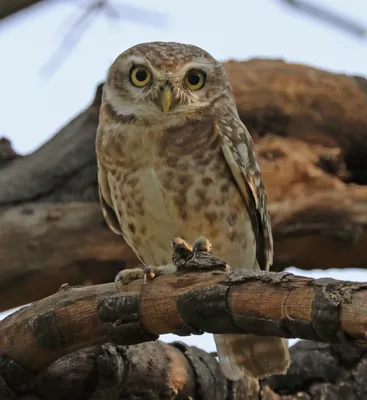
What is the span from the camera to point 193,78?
434 centimetres

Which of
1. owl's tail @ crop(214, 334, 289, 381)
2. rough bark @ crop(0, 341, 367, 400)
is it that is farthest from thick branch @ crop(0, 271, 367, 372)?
owl's tail @ crop(214, 334, 289, 381)

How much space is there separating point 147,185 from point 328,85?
206 centimetres

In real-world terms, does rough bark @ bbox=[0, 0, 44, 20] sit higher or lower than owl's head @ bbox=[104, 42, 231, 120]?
higher

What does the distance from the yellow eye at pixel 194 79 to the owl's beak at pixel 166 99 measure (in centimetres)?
19

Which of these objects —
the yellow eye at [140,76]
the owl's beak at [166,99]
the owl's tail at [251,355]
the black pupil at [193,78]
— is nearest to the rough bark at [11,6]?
the owl's beak at [166,99]

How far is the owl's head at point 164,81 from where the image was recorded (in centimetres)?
416

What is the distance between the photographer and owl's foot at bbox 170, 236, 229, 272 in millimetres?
2801

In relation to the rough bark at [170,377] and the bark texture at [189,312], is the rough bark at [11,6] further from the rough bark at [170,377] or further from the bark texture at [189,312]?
the rough bark at [170,377]

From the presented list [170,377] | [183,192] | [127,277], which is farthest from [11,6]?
[170,377]

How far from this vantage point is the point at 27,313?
3.18m

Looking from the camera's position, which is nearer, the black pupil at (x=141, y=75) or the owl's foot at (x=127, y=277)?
the owl's foot at (x=127, y=277)

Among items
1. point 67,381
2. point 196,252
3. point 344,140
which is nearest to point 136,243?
point 67,381

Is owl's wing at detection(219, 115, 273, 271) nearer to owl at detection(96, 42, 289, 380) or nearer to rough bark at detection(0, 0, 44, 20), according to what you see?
owl at detection(96, 42, 289, 380)

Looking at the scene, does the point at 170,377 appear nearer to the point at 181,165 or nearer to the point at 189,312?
the point at 181,165
